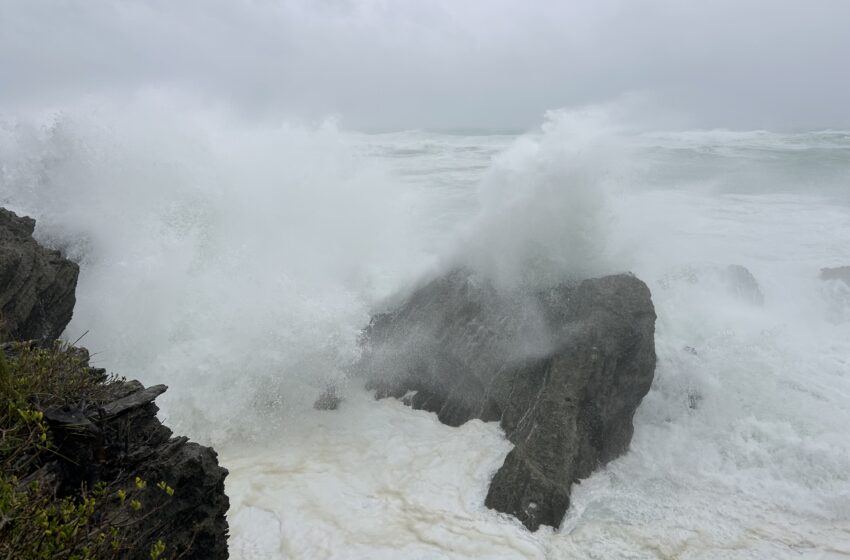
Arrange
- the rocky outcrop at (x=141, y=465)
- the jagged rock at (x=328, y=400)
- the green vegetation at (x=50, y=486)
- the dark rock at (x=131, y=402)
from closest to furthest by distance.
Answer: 1. the green vegetation at (x=50, y=486)
2. the rocky outcrop at (x=141, y=465)
3. the dark rock at (x=131, y=402)
4. the jagged rock at (x=328, y=400)

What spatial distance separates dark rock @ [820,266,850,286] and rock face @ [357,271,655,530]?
32.0 ft

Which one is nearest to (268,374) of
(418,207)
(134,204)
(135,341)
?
(135,341)

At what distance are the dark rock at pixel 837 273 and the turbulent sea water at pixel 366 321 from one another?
0.97ft

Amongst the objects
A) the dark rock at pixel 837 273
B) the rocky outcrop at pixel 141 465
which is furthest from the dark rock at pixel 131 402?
the dark rock at pixel 837 273

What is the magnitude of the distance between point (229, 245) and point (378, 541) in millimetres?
7211

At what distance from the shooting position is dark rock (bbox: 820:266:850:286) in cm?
1412

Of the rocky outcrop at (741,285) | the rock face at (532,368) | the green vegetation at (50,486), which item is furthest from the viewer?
the rocky outcrop at (741,285)

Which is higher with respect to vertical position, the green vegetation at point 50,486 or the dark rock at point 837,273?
the green vegetation at point 50,486

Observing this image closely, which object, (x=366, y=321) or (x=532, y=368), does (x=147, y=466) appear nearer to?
(x=532, y=368)

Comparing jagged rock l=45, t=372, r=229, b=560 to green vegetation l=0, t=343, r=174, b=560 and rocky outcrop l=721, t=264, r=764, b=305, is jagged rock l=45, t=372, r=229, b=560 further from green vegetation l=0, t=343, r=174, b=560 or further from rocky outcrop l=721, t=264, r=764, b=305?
rocky outcrop l=721, t=264, r=764, b=305

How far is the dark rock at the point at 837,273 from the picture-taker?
46.3 ft

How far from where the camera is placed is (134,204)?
10711 millimetres

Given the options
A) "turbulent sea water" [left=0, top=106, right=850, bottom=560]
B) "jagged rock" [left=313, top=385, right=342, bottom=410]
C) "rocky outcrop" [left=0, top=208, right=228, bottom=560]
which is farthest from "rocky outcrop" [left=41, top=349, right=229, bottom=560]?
"jagged rock" [left=313, top=385, right=342, bottom=410]

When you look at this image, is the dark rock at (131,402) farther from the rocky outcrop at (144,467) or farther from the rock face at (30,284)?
the rock face at (30,284)
